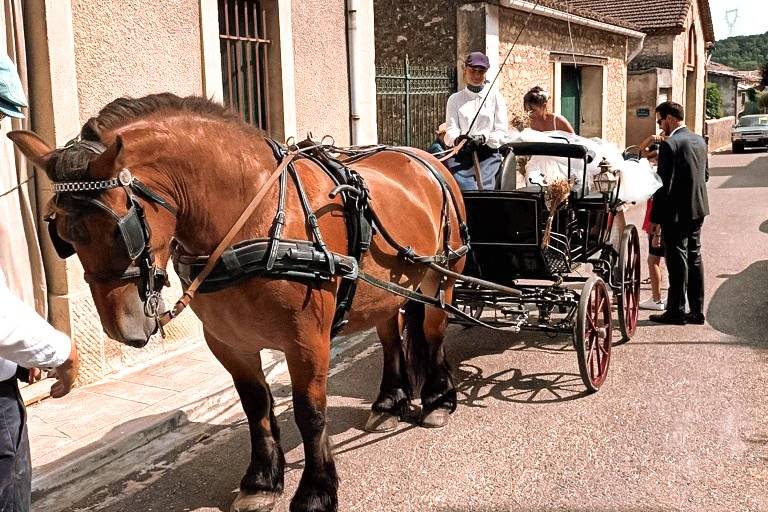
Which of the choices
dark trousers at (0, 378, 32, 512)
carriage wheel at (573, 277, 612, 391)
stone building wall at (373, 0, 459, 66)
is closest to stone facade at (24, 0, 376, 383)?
dark trousers at (0, 378, 32, 512)

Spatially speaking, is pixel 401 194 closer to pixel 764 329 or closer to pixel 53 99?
pixel 53 99

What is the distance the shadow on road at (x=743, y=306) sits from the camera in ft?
22.0

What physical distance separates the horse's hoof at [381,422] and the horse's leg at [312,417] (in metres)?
1.13

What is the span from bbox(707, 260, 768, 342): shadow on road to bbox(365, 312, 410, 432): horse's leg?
132 inches

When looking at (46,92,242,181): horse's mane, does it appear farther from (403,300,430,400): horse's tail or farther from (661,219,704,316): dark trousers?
(661,219,704,316): dark trousers

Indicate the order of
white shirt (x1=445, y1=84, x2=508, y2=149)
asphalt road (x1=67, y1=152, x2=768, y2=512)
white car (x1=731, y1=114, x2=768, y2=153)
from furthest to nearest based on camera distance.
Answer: white car (x1=731, y1=114, x2=768, y2=153) → white shirt (x1=445, y1=84, x2=508, y2=149) → asphalt road (x1=67, y1=152, x2=768, y2=512)

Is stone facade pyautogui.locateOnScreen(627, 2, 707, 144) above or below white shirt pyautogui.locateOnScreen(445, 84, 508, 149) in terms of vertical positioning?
above

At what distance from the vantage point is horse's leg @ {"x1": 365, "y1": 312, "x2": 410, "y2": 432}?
4.72 metres

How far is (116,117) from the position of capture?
283 centimetres

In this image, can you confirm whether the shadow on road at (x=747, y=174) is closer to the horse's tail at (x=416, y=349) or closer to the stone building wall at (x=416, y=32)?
the stone building wall at (x=416, y=32)

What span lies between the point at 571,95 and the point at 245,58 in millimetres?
12975

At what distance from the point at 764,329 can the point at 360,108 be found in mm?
4817

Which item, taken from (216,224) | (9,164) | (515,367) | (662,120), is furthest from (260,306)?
(662,120)

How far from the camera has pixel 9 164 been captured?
4.87 meters
